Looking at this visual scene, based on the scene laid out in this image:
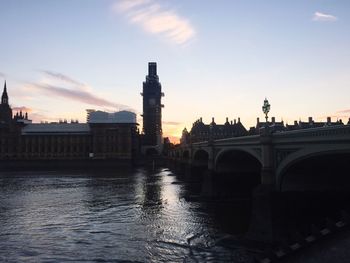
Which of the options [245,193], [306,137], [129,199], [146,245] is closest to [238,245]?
[146,245]

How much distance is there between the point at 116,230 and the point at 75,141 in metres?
144

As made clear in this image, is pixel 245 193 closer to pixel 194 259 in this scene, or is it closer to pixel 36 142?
pixel 194 259

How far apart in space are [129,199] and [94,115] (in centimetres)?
12673

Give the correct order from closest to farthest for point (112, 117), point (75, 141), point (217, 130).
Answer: point (217, 130)
point (75, 141)
point (112, 117)

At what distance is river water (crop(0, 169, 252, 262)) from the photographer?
2486 cm

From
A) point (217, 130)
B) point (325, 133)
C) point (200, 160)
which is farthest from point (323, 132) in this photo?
point (217, 130)

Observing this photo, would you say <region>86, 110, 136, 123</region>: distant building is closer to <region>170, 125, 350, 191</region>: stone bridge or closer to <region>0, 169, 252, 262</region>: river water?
<region>0, 169, 252, 262</region>: river water

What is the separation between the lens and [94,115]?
17388 cm

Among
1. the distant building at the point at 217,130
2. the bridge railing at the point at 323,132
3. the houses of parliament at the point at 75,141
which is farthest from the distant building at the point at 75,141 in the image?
the bridge railing at the point at 323,132

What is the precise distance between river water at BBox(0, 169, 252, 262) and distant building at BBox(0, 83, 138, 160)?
381 ft

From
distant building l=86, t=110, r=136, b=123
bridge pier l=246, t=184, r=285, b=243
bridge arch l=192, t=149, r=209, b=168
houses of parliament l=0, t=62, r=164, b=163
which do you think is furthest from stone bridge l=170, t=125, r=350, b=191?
distant building l=86, t=110, r=136, b=123

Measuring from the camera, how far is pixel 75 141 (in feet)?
561

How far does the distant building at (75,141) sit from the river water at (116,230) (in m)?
116

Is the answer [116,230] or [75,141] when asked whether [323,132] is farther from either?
[75,141]
